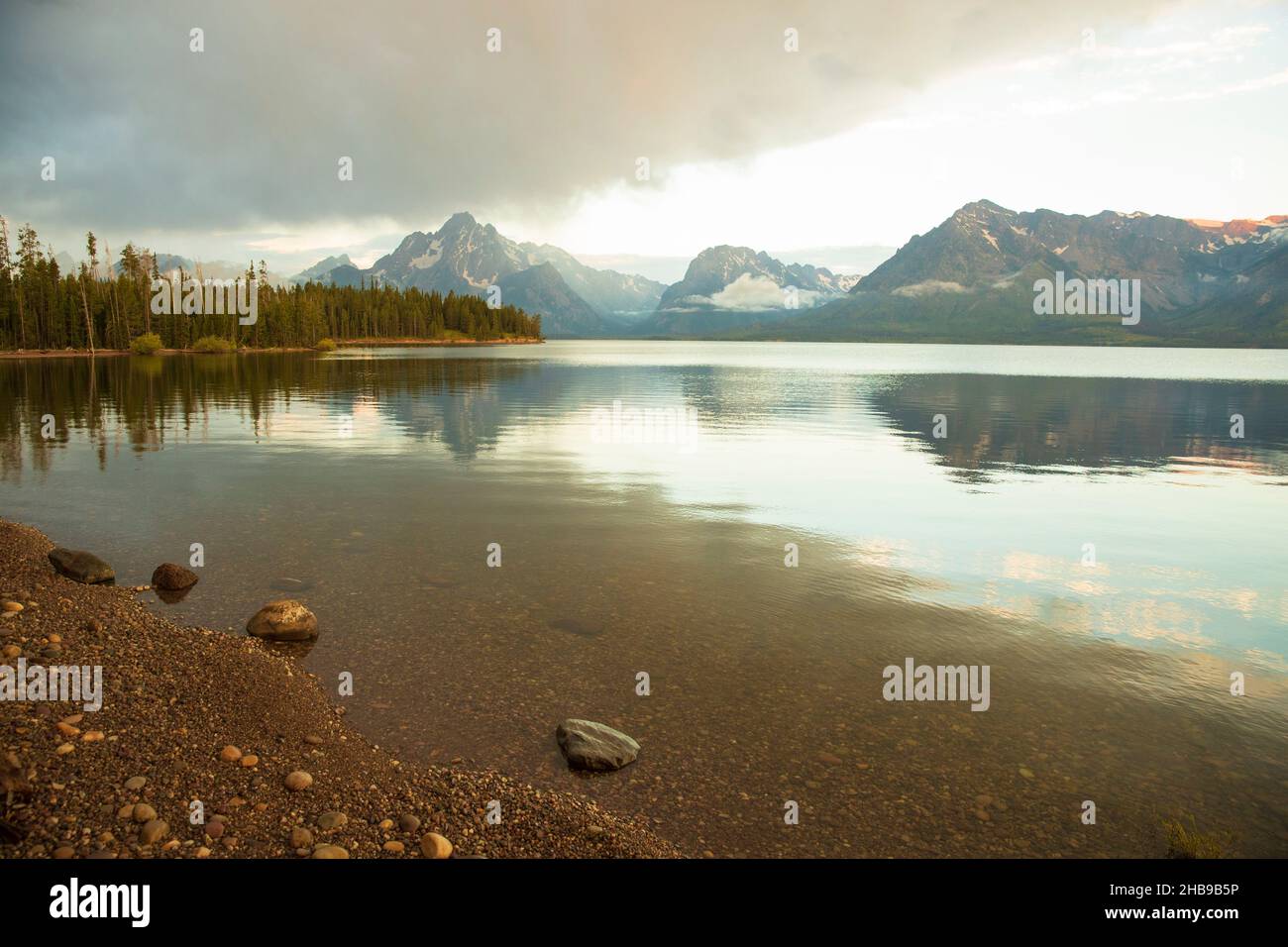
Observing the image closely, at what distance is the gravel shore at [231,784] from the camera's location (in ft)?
29.6

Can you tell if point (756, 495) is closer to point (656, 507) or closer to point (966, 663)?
point (656, 507)

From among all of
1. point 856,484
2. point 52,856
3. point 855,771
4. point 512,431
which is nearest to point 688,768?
point 855,771

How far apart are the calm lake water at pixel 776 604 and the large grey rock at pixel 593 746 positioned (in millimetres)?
315

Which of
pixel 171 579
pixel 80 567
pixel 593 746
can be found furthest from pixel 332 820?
pixel 80 567

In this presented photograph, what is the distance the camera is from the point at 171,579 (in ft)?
64.5

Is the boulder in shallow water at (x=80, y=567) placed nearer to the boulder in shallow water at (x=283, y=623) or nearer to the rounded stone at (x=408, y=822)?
A: the boulder in shallow water at (x=283, y=623)

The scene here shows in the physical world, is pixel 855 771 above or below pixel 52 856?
below

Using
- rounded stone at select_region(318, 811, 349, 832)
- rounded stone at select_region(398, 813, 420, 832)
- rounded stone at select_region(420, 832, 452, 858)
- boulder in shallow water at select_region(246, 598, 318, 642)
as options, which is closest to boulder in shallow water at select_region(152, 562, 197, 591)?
boulder in shallow water at select_region(246, 598, 318, 642)

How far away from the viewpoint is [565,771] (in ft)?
38.6

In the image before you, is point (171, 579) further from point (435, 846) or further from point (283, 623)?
point (435, 846)

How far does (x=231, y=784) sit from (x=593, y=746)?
5.39 m
